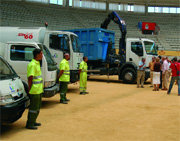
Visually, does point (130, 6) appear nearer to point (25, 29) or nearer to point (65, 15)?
point (65, 15)

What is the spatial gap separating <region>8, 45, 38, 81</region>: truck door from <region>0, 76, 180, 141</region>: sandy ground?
1.45 meters

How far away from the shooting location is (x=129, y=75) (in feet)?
49.5

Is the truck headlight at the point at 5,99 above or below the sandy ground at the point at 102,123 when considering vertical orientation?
above

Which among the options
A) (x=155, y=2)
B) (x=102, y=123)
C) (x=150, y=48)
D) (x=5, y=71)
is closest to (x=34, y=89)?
(x=5, y=71)

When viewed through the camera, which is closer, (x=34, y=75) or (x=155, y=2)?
(x=34, y=75)

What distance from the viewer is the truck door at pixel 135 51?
15.0m

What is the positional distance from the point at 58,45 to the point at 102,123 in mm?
5951

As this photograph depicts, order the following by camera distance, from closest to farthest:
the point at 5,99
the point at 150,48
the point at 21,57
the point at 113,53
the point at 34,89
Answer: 1. the point at 5,99
2. the point at 34,89
3. the point at 21,57
4. the point at 150,48
5. the point at 113,53

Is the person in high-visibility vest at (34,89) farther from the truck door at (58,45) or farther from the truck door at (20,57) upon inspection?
the truck door at (58,45)

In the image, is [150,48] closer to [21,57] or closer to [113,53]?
[113,53]

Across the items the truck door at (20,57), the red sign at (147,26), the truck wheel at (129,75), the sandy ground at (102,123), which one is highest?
the red sign at (147,26)

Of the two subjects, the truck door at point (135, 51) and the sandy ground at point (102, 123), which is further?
the truck door at point (135, 51)

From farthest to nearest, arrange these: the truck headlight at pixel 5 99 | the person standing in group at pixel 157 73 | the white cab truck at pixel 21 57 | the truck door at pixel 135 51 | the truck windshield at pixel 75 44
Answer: the truck door at pixel 135 51
the person standing in group at pixel 157 73
the truck windshield at pixel 75 44
the white cab truck at pixel 21 57
the truck headlight at pixel 5 99

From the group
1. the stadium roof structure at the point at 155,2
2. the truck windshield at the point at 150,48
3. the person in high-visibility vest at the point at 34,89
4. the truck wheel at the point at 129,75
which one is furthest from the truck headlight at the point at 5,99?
the stadium roof structure at the point at 155,2
